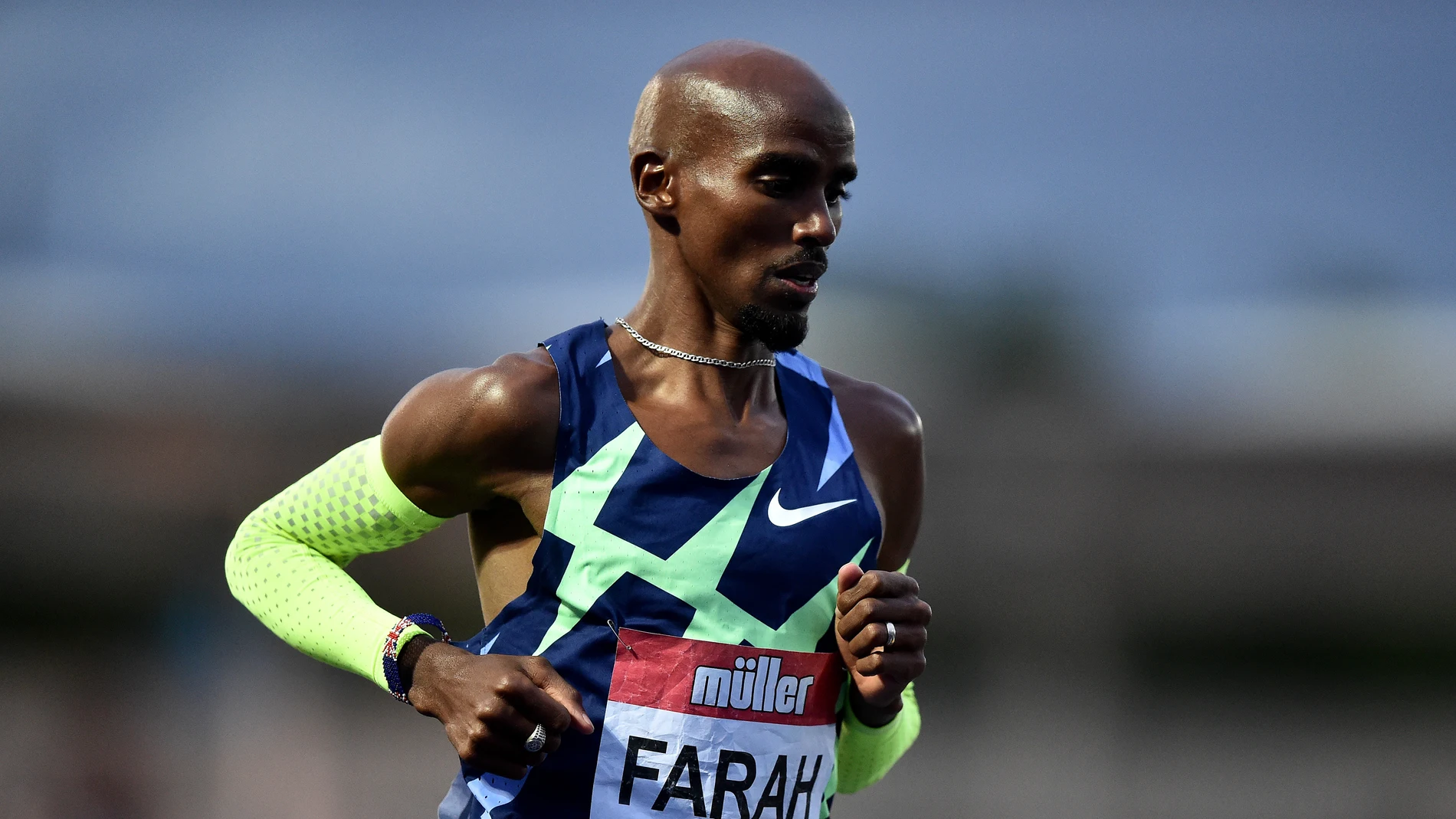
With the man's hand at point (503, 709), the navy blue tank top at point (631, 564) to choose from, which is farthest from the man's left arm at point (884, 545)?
the man's hand at point (503, 709)

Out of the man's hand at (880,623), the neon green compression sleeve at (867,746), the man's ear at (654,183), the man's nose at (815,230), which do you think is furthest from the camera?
the neon green compression sleeve at (867,746)

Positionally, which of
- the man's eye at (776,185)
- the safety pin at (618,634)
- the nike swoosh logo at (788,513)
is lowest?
the safety pin at (618,634)

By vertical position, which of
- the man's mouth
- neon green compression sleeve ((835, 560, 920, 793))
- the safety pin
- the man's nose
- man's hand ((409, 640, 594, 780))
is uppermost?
the man's nose

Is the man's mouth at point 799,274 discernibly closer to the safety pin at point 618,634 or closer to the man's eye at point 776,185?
the man's eye at point 776,185

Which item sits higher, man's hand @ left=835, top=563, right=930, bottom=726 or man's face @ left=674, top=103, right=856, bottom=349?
man's face @ left=674, top=103, right=856, bottom=349

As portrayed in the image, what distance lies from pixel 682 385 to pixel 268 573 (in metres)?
0.81

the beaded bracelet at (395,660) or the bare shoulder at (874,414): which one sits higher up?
the bare shoulder at (874,414)

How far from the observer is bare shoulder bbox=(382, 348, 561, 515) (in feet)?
7.45

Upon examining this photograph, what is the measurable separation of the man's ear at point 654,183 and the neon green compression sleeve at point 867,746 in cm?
90

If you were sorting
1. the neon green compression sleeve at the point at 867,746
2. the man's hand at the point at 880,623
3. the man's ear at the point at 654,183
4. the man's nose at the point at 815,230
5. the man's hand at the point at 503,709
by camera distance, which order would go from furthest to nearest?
1. the neon green compression sleeve at the point at 867,746
2. the man's ear at the point at 654,183
3. the man's nose at the point at 815,230
4. the man's hand at the point at 880,623
5. the man's hand at the point at 503,709

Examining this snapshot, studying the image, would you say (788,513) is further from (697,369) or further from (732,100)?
(732,100)

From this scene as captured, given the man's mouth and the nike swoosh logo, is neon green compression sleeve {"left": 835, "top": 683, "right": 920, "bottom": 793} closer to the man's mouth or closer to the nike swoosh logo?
the nike swoosh logo

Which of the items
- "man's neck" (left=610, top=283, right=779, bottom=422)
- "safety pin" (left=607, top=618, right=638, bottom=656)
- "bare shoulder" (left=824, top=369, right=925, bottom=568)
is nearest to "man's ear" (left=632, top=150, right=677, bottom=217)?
"man's neck" (left=610, top=283, right=779, bottom=422)

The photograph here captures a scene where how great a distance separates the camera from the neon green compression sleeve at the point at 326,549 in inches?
92.0
